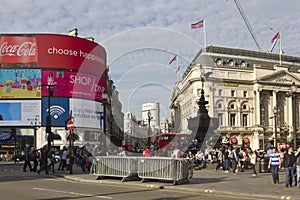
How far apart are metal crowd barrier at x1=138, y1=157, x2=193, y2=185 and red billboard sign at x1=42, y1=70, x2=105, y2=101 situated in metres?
52.0

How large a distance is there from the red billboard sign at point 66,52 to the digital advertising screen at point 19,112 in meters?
7.04

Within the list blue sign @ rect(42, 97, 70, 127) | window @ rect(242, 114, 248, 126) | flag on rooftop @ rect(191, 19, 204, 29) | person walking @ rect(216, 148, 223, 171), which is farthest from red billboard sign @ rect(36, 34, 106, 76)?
person walking @ rect(216, 148, 223, 171)

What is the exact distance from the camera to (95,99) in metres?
79.8

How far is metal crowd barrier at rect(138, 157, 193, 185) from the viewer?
19172 mm

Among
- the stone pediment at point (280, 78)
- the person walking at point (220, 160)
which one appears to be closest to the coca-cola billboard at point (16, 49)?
the person walking at point (220, 160)

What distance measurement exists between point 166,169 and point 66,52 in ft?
191

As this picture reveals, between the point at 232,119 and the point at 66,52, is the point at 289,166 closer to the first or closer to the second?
the point at 66,52

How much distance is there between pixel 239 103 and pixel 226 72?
7908mm

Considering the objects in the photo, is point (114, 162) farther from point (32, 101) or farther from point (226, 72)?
point (226, 72)

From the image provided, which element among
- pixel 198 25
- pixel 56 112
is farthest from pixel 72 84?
pixel 198 25

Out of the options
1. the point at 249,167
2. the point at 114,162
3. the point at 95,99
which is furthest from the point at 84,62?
the point at 114,162

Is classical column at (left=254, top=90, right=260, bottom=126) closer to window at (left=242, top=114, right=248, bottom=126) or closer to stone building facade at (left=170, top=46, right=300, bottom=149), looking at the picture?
stone building facade at (left=170, top=46, right=300, bottom=149)

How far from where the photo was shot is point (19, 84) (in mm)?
71000

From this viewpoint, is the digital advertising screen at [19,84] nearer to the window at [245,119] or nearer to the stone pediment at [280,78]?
the window at [245,119]
